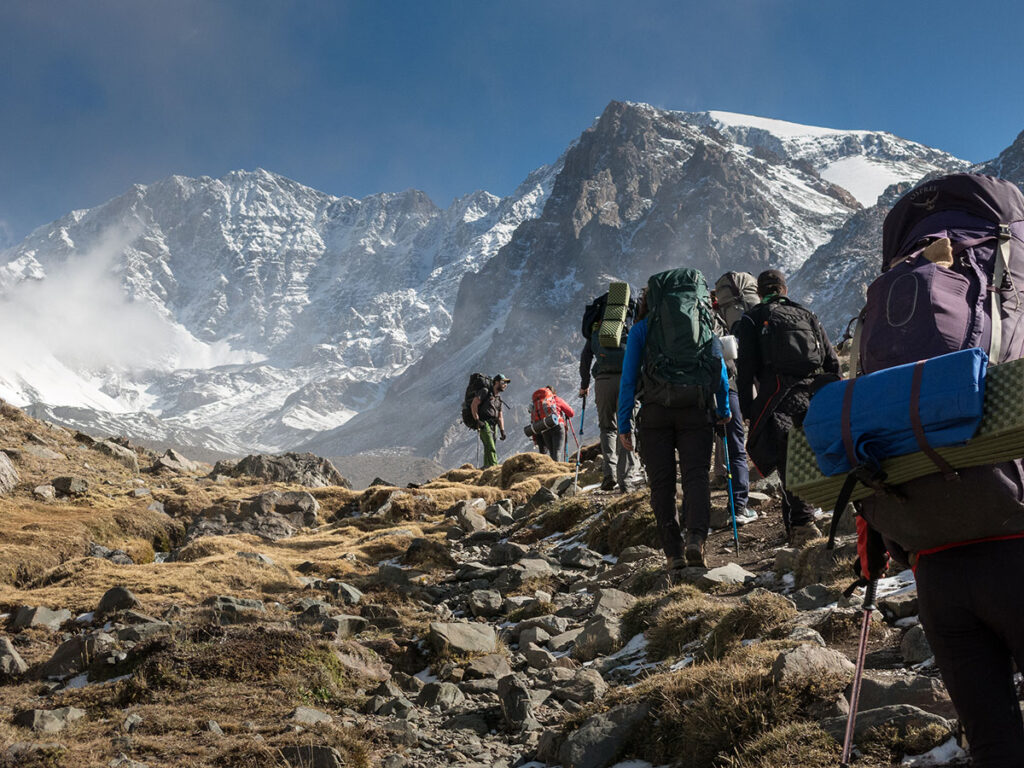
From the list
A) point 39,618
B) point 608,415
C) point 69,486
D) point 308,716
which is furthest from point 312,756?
point 69,486

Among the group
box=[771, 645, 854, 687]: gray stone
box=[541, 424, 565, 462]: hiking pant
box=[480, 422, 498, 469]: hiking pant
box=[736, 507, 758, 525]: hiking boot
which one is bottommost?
box=[771, 645, 854, 687]: gray stone

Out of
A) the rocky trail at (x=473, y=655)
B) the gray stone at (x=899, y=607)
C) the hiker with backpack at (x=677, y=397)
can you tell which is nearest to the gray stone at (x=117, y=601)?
the rocky trail at (x=473, y=655)

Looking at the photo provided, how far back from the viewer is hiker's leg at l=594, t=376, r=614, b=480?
1276 cm

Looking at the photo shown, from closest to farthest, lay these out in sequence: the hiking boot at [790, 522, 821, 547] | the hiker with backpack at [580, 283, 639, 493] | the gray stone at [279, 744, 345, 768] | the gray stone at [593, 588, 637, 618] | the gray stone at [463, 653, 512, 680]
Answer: the gray stone at [279, 744, 345, 768], the gray stone at [463, 653, 512, 680], the gray stone at [593, 588, 637, 618], the hiking boot at [790, 522, 821, 547], the hiker with backpack at [580, 283, 639, 493]

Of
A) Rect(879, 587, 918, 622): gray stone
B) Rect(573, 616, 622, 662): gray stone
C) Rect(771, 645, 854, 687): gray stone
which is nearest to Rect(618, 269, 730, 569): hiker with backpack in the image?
Rect(573, 616, 622, 662): gray stone

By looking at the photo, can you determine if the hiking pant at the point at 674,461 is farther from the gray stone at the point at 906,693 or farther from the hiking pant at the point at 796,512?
the gray stone at the point at 906,693

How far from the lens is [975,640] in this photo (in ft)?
9.11

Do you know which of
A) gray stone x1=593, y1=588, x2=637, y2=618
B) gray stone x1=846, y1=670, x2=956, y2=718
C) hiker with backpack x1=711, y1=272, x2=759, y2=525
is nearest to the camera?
gray stone x1=846, y1=670, x2=956, y2=718

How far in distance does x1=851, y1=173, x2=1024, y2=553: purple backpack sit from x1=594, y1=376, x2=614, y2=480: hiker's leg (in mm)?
9491

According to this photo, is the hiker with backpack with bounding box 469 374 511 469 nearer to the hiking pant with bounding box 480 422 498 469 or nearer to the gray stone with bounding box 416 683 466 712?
the hiking pant with bounding box 480 422 498 469

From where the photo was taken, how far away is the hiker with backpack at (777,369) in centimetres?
775

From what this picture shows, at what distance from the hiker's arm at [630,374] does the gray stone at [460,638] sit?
2205 millimetres

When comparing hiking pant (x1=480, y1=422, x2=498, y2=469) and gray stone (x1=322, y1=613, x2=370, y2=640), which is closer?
gray stone (x1=322, y1=613, x2=370, y2=640)

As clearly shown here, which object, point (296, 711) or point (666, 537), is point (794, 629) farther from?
point (296, 711)
